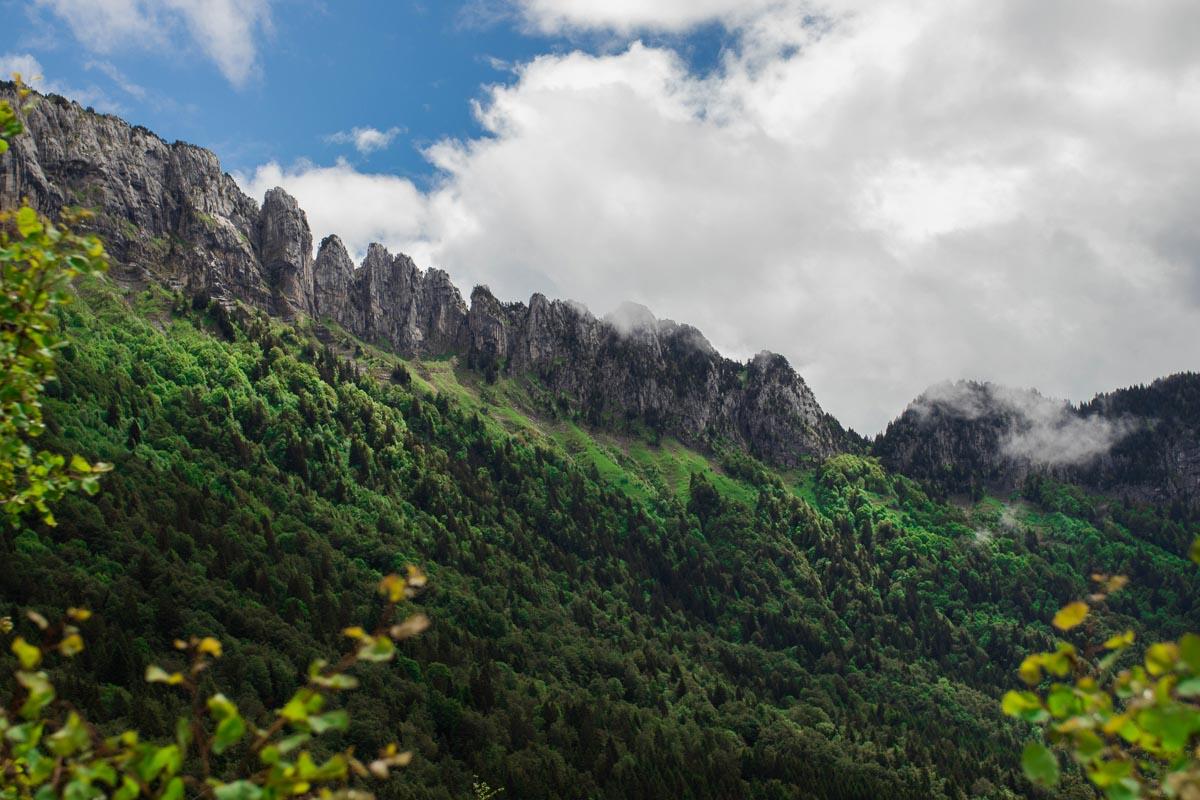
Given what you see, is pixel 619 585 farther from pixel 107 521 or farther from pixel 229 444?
pixel 107 521

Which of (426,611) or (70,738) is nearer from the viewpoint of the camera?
(70,738)

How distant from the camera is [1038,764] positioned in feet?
14.4

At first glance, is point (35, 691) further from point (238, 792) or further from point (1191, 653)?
point (1191, 653)

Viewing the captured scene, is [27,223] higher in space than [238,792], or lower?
higher

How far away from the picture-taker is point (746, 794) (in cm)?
9875

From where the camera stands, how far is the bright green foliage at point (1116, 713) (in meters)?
3.85

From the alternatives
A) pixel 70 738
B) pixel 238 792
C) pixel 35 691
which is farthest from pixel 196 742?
pixel 35 691

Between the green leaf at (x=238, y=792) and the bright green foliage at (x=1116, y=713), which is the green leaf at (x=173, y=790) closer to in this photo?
the green leaf at (x=238, y=792)

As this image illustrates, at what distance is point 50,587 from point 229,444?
63.9 meters

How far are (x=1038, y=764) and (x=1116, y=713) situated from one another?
1.95ft

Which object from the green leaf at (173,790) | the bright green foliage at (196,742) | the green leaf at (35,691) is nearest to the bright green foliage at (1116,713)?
the bright green foliage at (196,742)

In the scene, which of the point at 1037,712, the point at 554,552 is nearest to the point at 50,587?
the point at 1037,712

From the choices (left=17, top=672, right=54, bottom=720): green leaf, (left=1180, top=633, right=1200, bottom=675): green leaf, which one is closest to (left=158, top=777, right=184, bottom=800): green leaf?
(left=17, top=672, right=54, bottom=720): green leaf

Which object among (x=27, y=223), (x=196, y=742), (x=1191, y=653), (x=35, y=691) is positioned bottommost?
(x=196, y=742)
